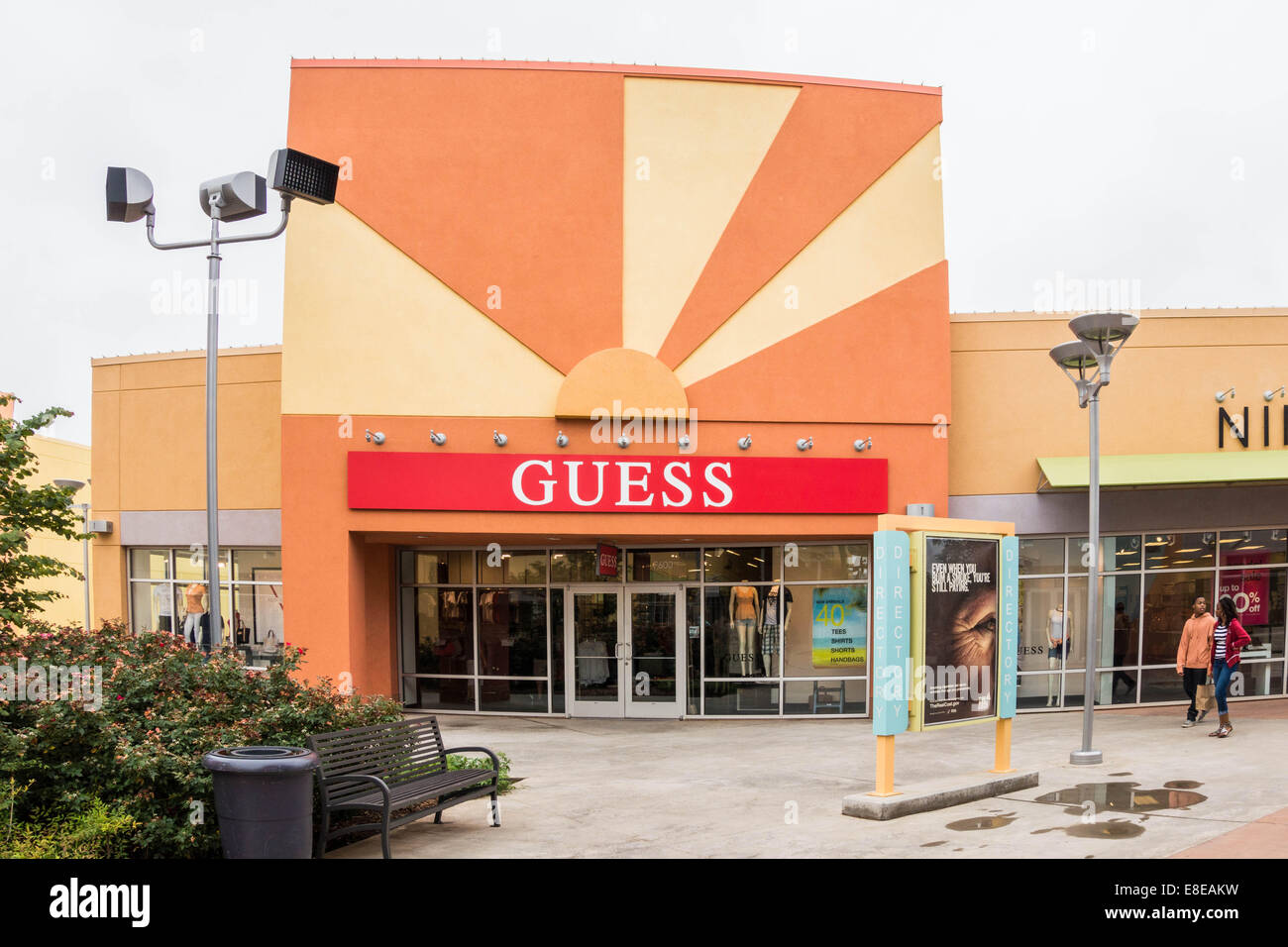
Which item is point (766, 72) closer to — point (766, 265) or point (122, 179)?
point (766, 265)

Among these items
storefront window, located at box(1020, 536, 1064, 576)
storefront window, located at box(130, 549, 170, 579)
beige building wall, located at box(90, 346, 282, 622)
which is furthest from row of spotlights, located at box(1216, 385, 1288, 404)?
storefront window, located at box(130, 549, 170, 579)

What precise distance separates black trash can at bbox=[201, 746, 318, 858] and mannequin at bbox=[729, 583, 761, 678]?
1017cm

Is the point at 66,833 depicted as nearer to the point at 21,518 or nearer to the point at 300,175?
the point at 21,518

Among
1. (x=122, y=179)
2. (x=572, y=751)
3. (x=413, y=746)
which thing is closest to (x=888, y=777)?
(x=413, y=746)

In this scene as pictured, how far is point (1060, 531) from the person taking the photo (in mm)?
16219

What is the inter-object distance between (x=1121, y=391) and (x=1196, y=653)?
4.30 m

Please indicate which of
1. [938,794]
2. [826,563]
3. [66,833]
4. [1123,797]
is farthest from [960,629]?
[66,833]

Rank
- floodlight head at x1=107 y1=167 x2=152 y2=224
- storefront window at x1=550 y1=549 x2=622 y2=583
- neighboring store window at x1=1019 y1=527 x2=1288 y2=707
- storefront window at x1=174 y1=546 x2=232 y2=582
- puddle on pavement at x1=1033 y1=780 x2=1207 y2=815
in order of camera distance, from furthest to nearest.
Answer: storefront window at x1=174 y1=546 x2=232 y2=582, storefront window at x1=550 y1=549 x2=622 y2=583, neighboring store window at x1=1019 y1=527 x2=1288 y2=707, floodlight head at x1=107 y1=167 x2=152 y2=224, puddle on pavement at x1=1033 y1=780 x2=1207 y2=815

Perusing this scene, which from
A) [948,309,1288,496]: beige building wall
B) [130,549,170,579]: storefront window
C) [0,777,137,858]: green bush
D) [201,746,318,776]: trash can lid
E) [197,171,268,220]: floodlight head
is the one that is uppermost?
[197,171,268,220]: floodlight head

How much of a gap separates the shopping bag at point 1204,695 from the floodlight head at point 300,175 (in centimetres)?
1233

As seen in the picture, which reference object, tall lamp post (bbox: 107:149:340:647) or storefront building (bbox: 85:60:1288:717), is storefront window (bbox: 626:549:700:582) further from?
tall lamp post (bbox: 107:149:340:647)

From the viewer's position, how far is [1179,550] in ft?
54.1

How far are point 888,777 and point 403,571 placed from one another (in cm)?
1073

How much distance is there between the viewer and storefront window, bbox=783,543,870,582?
16.1m
